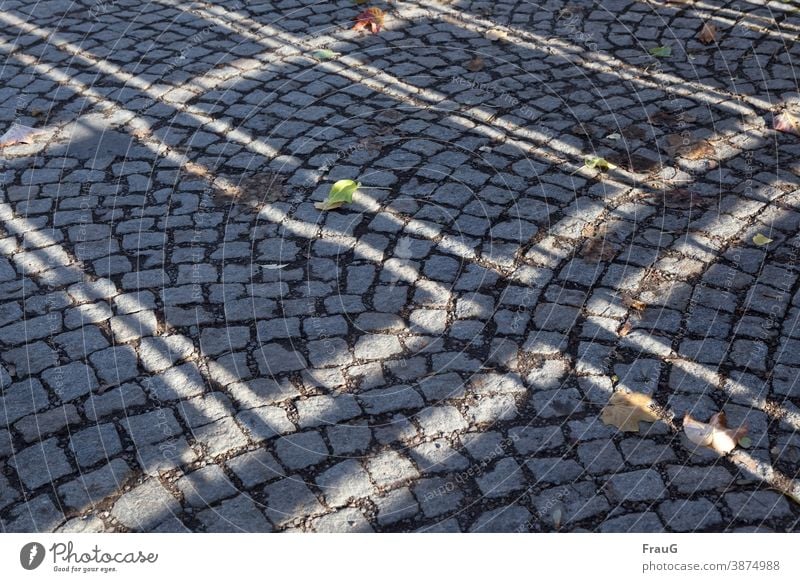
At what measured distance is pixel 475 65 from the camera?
610 cm

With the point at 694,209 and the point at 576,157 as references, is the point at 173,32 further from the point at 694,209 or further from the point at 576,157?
the point at 694,209

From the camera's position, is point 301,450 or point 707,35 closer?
point 301,450

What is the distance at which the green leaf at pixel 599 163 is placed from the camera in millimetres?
5098

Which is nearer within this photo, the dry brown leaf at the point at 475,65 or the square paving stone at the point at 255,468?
the square paving stone at the point at 255,468

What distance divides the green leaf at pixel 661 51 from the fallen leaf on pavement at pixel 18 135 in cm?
406

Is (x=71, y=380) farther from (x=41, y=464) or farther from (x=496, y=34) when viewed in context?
(x=496, y=34)

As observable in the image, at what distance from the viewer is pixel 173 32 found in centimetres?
670

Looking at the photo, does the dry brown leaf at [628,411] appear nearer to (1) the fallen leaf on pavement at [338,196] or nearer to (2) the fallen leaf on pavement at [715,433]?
(2) the fallen leaf on pavement at [715,433]

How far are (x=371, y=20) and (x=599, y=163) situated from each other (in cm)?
240

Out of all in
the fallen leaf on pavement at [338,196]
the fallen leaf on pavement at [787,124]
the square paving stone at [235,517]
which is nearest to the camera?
the square paving stone at [235,517]

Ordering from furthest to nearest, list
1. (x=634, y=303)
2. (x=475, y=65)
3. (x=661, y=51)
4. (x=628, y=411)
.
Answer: (x=661, y=51) < (x=475, y=65) < (x=634, y=303) < (x=628, y=411)

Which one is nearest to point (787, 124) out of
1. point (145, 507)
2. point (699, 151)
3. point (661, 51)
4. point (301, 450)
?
point (699, 151)

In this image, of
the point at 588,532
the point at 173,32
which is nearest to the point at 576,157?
the point at 588,532

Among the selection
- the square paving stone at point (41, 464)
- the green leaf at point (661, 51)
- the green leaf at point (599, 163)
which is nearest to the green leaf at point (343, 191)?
the green leaf at point (599, 163)
